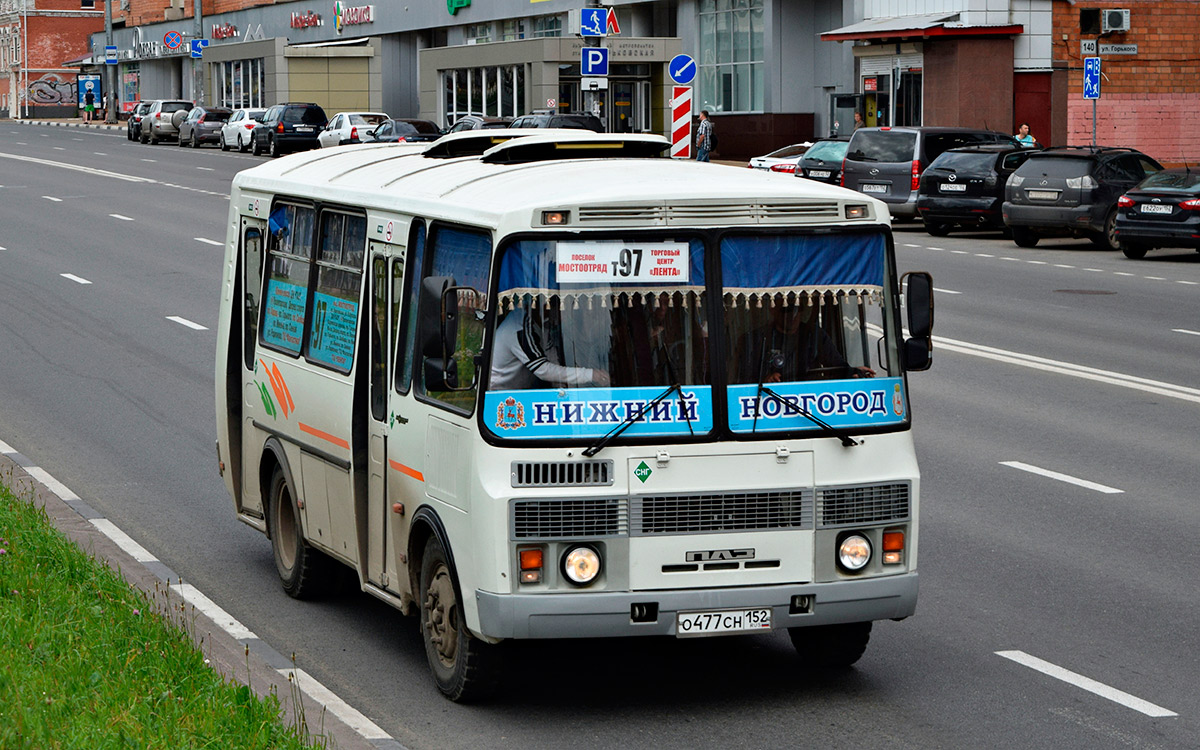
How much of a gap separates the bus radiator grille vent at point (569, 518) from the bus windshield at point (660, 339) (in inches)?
10.2

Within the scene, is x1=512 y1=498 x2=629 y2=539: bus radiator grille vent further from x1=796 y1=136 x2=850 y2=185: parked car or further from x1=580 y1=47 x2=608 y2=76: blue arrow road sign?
x1=796 y1=136 x2=850 y2=185: parked car

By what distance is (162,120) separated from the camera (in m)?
70.7

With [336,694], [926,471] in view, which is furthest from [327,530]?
[926,471]

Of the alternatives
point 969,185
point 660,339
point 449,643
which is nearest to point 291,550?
point 449,643

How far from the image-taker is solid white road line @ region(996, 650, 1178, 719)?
7039mm

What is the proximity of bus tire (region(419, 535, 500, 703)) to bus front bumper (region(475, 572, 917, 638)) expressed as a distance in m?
0.29

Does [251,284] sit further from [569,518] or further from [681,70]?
[681,70]

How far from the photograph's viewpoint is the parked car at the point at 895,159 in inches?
1350

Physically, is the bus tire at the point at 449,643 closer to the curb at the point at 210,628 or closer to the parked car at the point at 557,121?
the curb at the point at 210,628

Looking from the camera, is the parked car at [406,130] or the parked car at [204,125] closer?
the parked car at [406,130]

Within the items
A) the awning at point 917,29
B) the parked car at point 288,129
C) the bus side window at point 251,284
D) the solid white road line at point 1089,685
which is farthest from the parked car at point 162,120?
the solid white road line at point 1089,685

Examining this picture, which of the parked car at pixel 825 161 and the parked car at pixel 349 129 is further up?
the parked car at pixel 349 129

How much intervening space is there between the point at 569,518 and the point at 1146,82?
4289 cm

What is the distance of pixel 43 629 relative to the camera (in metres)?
6.92
